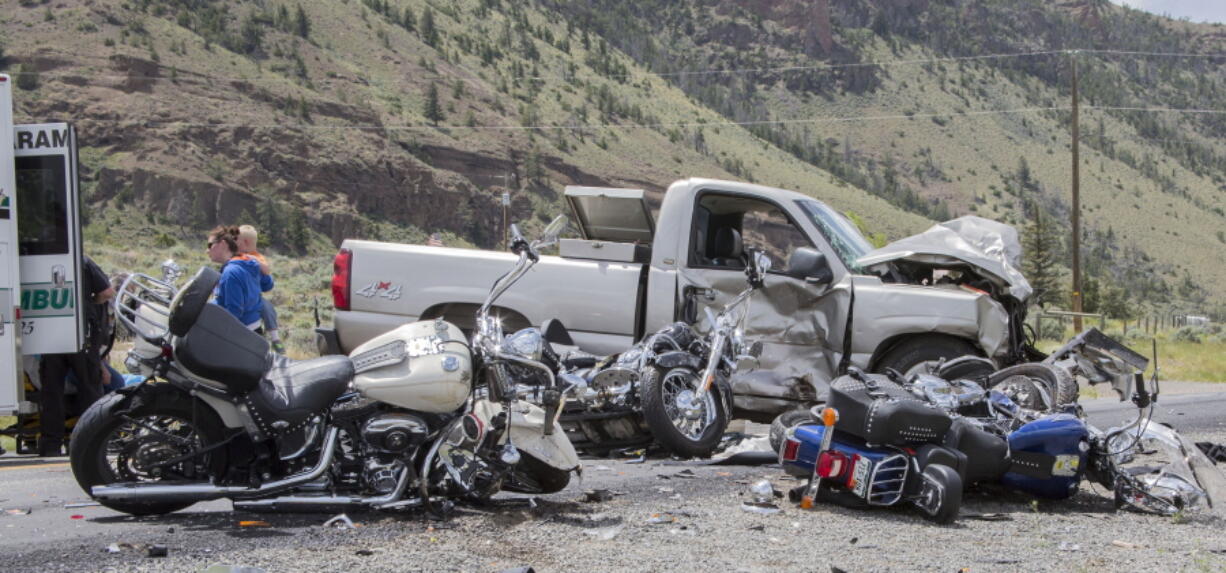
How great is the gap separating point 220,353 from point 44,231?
4.53 m

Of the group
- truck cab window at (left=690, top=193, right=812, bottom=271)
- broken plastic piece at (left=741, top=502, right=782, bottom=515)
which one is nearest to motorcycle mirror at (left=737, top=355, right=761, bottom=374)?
truck cab window at (left=690, top=193, right=812, bottom=271)

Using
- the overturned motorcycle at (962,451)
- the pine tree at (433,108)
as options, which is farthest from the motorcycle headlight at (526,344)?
the pine tree at (433,108)

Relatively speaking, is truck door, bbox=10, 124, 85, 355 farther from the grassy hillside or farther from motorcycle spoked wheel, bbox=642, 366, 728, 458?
the grassy hillside

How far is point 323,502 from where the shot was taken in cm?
650

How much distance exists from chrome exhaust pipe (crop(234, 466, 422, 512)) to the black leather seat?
1.99 feet

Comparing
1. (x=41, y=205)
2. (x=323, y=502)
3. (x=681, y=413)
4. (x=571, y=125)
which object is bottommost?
(x=323, y=502)

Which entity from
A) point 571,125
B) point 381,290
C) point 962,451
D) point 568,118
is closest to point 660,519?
point 962,451

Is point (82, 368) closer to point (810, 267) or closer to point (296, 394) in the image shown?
point (296, 394)

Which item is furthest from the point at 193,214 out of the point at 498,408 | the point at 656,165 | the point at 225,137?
the point at 498,408

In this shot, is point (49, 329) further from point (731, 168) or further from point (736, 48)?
point (736, 48)

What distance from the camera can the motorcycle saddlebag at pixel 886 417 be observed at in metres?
7.15

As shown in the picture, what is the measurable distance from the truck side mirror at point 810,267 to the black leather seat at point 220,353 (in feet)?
15.7

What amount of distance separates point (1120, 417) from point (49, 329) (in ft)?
33.7

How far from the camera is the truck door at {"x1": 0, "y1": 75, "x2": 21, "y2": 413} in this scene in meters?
9.73
